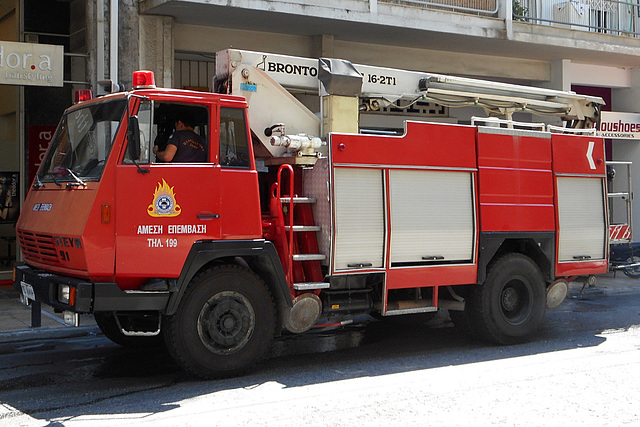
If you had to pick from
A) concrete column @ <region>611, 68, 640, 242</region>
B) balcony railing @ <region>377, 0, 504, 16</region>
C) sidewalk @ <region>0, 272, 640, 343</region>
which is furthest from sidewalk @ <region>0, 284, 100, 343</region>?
concrete column @ <region>611, 68, 640, 242</region>

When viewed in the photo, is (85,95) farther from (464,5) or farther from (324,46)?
(464,5)

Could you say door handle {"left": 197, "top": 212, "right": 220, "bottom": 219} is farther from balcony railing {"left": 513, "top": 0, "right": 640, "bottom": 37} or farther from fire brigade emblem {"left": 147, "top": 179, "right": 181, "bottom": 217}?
balcony railing {"left": 513, "top": 0, "right": 640, "bottom": 37}

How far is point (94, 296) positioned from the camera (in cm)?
654

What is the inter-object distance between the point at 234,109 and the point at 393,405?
3084mm

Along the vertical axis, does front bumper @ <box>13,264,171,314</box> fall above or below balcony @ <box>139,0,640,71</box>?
below

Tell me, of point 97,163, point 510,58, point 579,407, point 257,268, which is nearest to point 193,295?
point 257,268

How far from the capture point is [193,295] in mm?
6906

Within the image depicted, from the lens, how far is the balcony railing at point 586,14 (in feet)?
52.5

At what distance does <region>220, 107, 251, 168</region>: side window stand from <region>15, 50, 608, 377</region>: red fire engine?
1 centimetres

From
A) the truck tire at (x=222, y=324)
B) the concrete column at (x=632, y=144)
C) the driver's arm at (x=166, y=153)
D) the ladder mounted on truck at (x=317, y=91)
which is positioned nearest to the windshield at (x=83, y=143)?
the driver's arm at (x=166, y=153)

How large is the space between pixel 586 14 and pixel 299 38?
22.8 ft

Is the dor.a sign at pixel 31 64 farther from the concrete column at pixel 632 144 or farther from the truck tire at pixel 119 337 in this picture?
the concrete column at pixel 632 144

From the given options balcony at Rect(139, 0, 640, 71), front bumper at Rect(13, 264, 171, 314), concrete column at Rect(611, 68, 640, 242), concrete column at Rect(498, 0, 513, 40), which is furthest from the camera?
concrete column at Rect(611, 68, 640, 242)

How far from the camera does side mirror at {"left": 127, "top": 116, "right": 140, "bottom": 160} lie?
661cm
